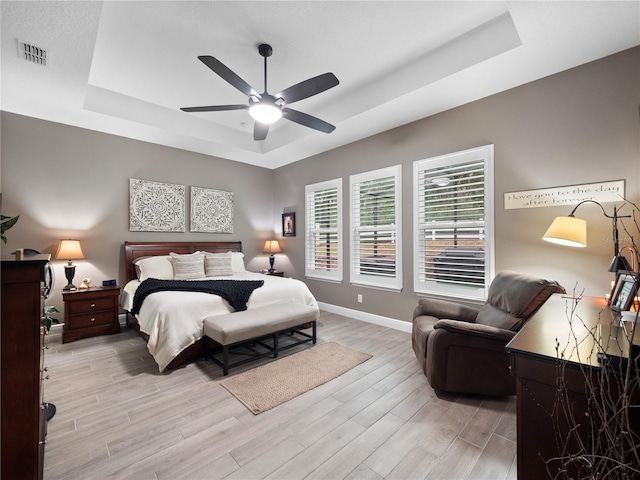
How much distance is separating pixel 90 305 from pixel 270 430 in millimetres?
3236

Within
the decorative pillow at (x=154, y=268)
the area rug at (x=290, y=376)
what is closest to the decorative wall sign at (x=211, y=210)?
the decorative pillow at (x=154, y=268)

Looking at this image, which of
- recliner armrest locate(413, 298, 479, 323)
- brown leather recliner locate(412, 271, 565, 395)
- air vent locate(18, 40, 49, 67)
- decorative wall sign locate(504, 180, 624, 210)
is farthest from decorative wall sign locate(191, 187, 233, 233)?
decorative wall sign locate(504, 180, 624, 210)

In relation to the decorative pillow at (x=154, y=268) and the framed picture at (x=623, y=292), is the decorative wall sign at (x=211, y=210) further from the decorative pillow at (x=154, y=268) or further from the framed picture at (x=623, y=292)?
the framed picture at (x=623, y=292)

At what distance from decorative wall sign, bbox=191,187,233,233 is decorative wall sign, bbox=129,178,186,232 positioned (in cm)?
20

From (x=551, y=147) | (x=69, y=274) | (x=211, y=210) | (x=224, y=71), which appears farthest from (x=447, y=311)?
(x=69, y=274)

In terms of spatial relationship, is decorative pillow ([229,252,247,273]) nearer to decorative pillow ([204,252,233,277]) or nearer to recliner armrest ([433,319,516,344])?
decorative pillow ([204,252,233,277])

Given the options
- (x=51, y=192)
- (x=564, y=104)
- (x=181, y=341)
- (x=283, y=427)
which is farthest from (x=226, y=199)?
(x=564, y=104)

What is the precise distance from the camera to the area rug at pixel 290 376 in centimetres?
230

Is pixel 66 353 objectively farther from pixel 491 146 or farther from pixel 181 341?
pixel 491 146

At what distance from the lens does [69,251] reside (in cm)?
368

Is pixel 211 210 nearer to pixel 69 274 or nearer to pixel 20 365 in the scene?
pixel 69 274

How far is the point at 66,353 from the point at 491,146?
5345 millimetres

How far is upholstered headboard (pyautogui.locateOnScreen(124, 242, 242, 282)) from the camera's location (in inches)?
170

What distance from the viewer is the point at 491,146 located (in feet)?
10.2
